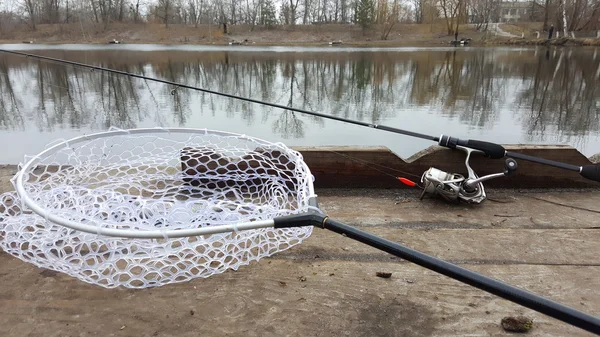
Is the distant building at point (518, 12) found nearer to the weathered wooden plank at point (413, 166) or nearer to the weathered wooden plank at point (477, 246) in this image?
the weathered wooden plank at point (413, 166)

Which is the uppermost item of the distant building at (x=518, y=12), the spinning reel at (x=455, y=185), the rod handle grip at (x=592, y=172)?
the distant building at (x=518, y=12)

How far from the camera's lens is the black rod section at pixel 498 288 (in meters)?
1.49

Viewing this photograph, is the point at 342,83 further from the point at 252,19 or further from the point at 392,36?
the point at 252,19

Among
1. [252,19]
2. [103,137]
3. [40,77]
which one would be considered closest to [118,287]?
[103,137]

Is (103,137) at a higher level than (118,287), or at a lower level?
higher

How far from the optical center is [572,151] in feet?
12.8

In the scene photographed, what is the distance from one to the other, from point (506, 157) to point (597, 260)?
1198 millimetres

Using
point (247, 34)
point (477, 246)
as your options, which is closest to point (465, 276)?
point (477, 246)

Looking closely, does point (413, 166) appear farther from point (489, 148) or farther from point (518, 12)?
point (518, 12)

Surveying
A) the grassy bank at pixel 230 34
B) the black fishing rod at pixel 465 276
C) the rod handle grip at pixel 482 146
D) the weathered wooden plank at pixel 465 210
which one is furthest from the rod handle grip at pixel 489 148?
the grassy bank at pixel 230 34

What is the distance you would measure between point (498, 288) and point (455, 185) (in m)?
2.07

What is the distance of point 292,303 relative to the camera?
7.66 feet

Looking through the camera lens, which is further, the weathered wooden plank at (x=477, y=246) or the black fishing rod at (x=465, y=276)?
the weathered wooden plank at (x=477, y=246)

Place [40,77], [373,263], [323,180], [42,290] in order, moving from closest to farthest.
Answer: [42,290] < [373,263] < [323,180] < [40,77]
